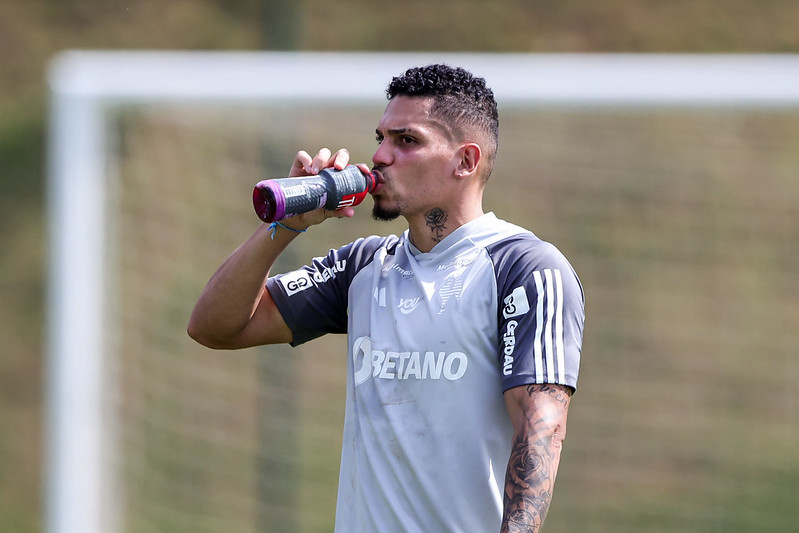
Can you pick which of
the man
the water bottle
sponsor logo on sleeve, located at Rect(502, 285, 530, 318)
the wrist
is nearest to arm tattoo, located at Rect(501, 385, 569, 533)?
the man

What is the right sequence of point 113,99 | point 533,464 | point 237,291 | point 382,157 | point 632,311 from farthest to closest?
1. point 632,311
2. point 113,99
3. point 237,291
4. point 382,157
5. point 533,464

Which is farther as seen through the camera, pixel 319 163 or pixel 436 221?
pixel 436 221

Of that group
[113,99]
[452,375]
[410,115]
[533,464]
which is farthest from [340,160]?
[113,99]

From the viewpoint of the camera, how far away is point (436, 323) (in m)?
2.71

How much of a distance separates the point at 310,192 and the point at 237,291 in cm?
48

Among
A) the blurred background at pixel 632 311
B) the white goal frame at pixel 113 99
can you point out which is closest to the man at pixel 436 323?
the white goal frame at pixel 113 99

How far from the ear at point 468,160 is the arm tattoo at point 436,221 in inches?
4.3

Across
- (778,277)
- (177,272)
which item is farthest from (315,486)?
(778,277)

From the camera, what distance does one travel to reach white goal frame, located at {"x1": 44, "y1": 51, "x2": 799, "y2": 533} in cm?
541

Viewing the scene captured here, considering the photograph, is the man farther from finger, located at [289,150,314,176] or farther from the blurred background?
the blurred background

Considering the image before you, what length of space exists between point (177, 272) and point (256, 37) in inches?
188

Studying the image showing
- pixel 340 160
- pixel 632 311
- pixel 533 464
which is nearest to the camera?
pixel 533 464

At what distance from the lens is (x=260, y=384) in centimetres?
716

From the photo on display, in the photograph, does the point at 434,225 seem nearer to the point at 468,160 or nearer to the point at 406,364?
the point at 468,160
